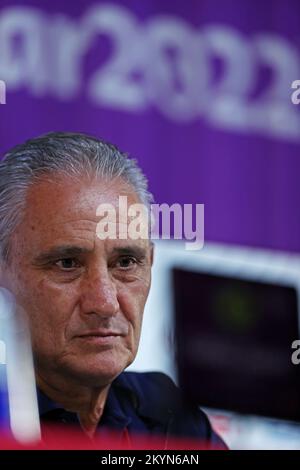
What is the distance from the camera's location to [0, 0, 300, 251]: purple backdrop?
2355 mm

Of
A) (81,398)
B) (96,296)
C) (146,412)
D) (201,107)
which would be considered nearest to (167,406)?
(146,412)

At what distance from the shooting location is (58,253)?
190 centimetres

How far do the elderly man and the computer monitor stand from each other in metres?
0.26

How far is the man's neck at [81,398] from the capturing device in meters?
1.93

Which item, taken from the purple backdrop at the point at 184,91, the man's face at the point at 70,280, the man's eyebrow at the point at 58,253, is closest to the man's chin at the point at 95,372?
the man's face at the point at 70,280

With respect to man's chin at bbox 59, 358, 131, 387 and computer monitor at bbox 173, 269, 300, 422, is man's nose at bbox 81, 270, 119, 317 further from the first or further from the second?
computer monitor at bbox 173, 269, 300, 422

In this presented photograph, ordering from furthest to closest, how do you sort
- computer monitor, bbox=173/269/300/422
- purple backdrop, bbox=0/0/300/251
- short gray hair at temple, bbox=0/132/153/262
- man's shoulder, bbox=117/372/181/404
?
purple backdrop, bbox=0/0/300/251 → computer monitor, bbox=173/269/300/422 → man's shoulder, bbox=117/372/181/404 → short gray hair at temple, bbox=0/132/153/262

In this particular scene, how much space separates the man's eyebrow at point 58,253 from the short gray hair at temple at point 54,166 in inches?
2.5

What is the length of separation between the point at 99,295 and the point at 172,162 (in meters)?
0.66

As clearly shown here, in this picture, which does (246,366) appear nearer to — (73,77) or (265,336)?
(265,336)

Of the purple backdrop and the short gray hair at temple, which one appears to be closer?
the short gray hair at temple

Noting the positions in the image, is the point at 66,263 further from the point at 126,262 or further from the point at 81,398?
the point at 81,398

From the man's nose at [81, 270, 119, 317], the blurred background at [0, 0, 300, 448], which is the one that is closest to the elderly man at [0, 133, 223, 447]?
the man's nose at [81, 270, 119, 317]

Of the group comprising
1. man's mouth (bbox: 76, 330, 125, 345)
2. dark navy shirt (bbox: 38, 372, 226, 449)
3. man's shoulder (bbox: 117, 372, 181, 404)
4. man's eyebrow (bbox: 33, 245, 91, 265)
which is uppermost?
man's eyebrow (bbox: 33, 245, 91, 265)
